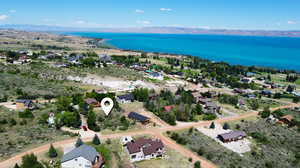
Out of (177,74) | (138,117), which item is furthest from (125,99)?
(177,74)

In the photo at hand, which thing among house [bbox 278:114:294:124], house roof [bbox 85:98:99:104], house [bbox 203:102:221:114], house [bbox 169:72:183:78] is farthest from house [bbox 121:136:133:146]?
house [bbox 169:72:183:78]

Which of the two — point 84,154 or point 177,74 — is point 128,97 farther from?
point 177,74

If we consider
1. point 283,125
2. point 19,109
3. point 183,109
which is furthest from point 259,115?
point 19,109

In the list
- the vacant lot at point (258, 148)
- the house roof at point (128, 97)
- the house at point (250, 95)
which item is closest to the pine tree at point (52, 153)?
the vacant lot at point (258, 148)

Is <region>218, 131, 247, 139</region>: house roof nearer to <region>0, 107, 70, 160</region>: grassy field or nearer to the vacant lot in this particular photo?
the vacant lot

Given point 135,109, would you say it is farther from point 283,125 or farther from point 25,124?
point 283,125
